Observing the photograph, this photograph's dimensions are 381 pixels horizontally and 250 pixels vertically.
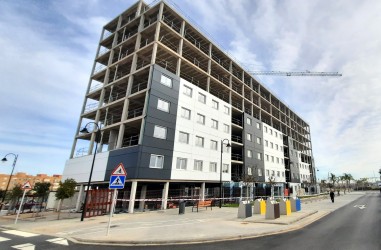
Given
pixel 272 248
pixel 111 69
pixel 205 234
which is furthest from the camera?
pixel 111 69

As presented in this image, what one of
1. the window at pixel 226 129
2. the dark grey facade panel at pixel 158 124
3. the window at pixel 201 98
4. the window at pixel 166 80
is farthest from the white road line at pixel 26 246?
the window at pixel 226 129

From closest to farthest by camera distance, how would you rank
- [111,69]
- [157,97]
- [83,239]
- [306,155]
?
[83,239] < [157,97] < [111,69] < [306,155]

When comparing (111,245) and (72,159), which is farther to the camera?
(72,159)

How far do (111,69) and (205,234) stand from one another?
32.1 metres

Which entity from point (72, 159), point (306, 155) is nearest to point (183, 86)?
point (72, 159)

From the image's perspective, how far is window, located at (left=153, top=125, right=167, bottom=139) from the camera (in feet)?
85.6

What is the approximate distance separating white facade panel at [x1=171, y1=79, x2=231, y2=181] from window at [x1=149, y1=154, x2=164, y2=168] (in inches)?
73.0

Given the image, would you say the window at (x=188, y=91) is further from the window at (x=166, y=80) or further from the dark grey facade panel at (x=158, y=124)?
the window at (x=166, y=80)

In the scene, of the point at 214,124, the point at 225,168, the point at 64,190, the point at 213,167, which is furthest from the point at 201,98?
the point at 64,190

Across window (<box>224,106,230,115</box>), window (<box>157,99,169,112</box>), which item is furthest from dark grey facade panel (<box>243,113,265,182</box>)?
window (<box>157,99,169,112</box>)

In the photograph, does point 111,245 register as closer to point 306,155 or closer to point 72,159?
point 72,159

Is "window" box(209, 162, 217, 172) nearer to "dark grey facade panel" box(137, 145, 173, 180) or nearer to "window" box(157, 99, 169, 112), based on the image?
"dark grey facade panel" box(137, 145, 173, 180)

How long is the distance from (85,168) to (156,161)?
11.6 metres

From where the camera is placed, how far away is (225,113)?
38781 millimetres
